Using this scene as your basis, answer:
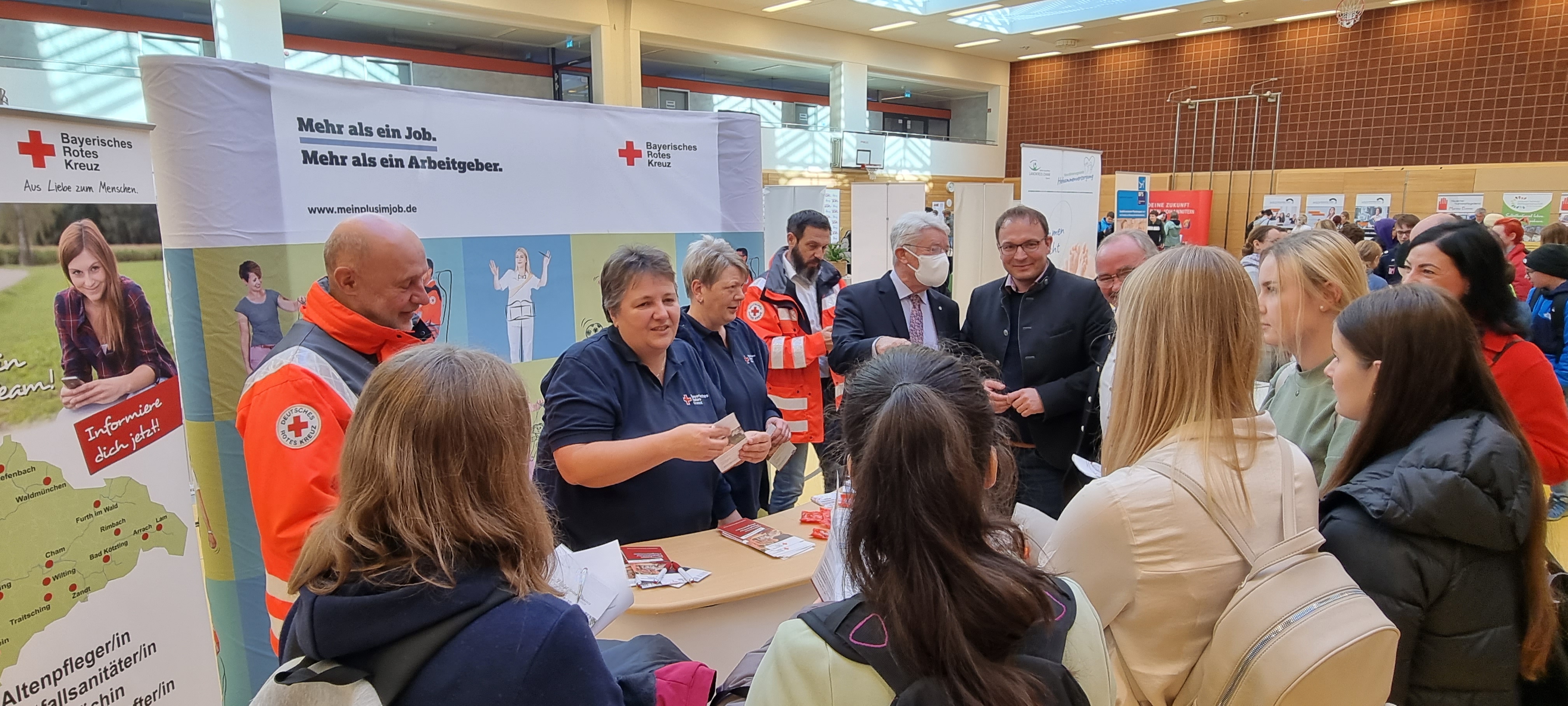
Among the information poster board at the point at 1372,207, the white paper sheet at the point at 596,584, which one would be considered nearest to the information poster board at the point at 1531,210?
the information poster board at the point at 1372,207

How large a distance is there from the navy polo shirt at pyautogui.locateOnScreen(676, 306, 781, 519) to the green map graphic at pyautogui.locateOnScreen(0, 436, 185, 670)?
59.2 inches

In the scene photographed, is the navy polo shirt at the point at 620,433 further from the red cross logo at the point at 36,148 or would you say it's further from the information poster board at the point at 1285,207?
the information poster board at the point at 1285,207

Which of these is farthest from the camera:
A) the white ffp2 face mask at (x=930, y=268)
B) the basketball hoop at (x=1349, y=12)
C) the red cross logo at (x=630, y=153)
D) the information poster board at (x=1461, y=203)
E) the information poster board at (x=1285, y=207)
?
the information poster board at (x=1285, y=207)

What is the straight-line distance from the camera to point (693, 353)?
2570 mm

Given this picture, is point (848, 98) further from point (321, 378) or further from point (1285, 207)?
point (321, 378)

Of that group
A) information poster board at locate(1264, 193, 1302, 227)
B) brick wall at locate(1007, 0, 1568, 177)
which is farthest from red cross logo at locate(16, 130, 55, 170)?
brick wall at locate(1007, 0, 1568, 177)

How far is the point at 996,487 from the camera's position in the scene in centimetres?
→ 112

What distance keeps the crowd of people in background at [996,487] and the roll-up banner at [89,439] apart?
0.39 metres

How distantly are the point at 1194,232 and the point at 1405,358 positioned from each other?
39.2ft

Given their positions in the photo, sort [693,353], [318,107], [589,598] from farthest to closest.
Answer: [318,107], [693,353], [589,598]

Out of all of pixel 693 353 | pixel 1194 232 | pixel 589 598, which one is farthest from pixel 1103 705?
pixel 1194 232

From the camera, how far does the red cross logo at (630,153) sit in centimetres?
379

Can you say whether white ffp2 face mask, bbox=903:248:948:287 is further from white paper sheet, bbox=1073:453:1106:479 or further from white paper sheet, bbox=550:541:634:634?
white paper sheet, bbox=550:541:634:634

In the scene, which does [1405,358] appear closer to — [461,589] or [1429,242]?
[1429,242]
